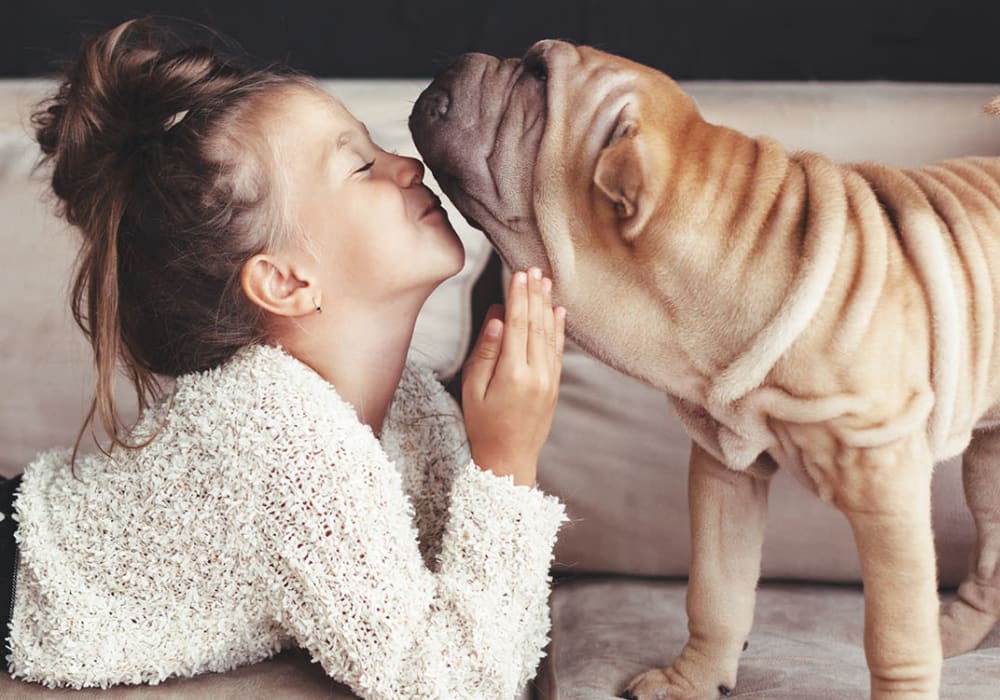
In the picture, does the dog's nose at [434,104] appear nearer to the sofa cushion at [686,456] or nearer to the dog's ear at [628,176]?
the dog's ear at [628,176]

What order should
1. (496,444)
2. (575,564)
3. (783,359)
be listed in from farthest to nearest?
(575,564) < (496,444) < (783,359)

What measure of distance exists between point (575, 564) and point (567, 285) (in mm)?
587

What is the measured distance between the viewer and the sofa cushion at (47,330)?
4.62 feet

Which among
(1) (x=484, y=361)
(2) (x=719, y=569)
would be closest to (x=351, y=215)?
(1) (x=484, y=361)

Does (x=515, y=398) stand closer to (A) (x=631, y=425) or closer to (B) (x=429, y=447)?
(B) (x=429, y=447)

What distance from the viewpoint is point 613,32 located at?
1.78m

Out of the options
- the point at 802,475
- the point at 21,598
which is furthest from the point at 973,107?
the point at 21,598

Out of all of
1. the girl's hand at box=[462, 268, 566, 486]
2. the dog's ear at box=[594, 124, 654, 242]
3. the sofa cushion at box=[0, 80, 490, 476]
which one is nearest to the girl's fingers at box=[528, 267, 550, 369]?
the girl's hand at box=[462, 268, 566, 486]

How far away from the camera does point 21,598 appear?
3.22ft

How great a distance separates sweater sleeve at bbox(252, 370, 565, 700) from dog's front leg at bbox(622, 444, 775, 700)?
17 centimetres

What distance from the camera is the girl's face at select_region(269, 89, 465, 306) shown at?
38.8 inches

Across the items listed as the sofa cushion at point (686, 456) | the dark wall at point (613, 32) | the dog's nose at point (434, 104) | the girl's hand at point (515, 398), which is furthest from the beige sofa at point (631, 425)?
the dog's nose at point (434, 104)

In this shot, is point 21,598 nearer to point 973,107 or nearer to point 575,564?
point 575,564

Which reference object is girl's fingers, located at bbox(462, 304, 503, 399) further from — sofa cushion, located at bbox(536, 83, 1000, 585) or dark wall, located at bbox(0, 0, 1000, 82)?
dark wall, located at bbox(0, 0, 1000, 82)
